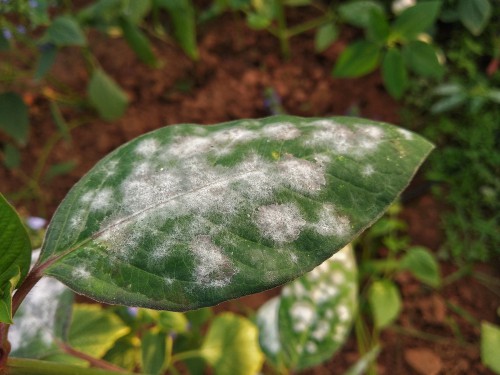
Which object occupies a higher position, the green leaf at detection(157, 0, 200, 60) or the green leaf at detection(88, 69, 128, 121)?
the green leaf at detection(157, 0, 200, 60)

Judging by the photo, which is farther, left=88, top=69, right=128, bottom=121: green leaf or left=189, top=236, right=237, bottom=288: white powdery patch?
left=88, top=69, right=128, bottom=121: green leaf

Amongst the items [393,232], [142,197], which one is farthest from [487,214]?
[142,197]

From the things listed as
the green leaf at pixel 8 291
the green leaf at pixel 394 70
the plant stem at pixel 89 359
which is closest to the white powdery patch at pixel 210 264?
the green leaf at pixel 8 291

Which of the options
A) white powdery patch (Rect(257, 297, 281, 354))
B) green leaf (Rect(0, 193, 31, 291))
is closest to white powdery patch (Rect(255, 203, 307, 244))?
green leaf (Rect(0, 193, 31, 291))

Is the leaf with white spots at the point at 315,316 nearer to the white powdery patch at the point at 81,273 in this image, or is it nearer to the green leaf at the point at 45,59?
the white powdery patch at the point at 81,273

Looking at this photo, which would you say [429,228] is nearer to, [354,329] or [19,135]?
[354,329]

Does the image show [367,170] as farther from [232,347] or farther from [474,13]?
[474,13]

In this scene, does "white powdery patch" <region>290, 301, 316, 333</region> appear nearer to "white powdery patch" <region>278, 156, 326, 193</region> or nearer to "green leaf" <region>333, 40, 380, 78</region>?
"white powdery patch" <region>278, 156, 326, 193</region>
